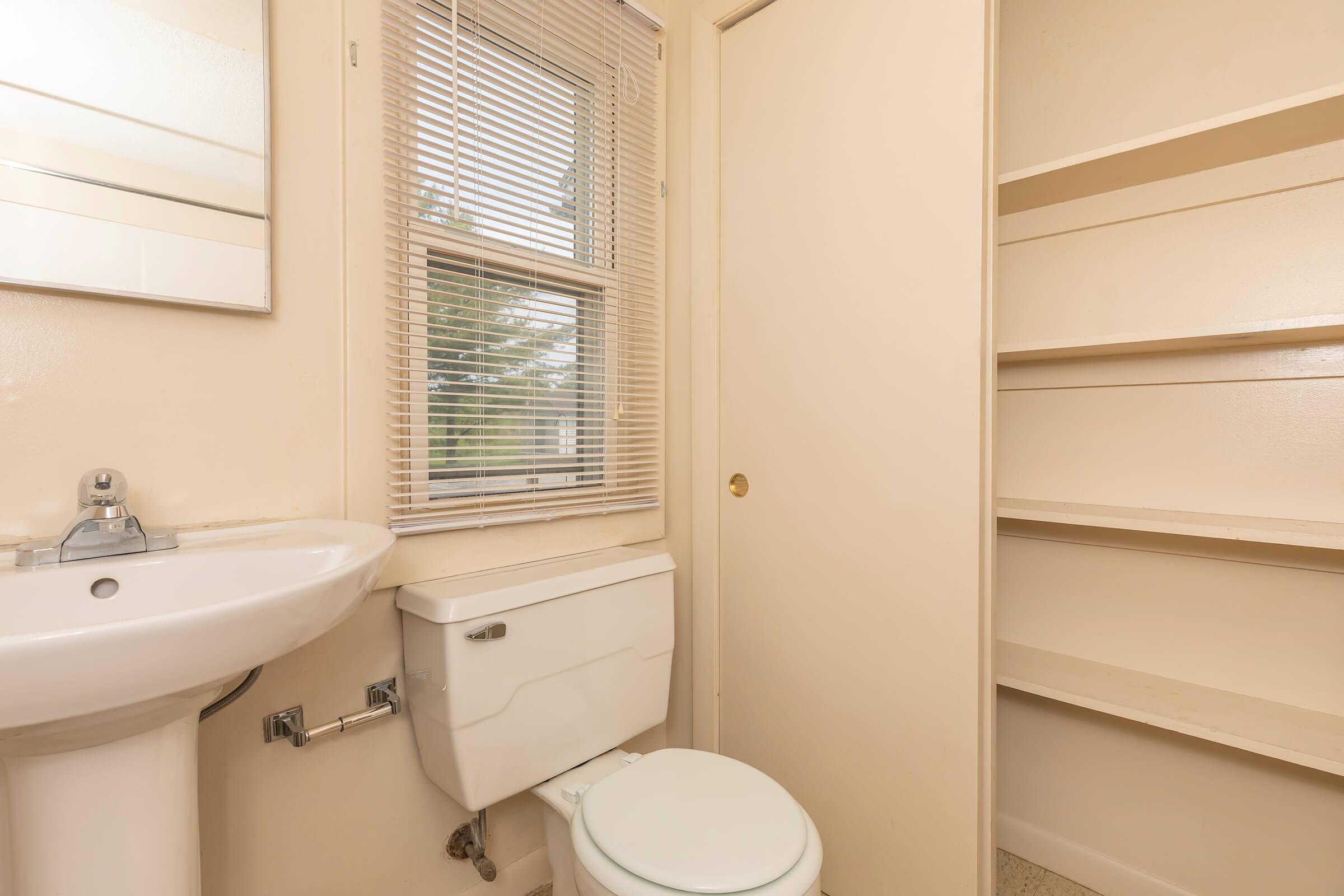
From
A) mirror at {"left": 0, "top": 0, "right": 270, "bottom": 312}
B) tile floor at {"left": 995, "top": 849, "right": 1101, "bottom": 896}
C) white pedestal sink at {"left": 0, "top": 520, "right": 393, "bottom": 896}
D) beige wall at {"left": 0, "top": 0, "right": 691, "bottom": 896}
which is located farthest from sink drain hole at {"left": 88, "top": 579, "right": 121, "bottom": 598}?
tile floor at {"left": 995, "top": 849, "right": 1101, "bottom": 896}

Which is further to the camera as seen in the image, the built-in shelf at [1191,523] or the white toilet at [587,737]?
the built-in shelf at [1191,523]

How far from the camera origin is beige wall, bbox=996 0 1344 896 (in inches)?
45.8

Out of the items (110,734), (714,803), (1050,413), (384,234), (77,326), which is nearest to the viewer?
(110,734)

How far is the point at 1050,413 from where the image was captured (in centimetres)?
146

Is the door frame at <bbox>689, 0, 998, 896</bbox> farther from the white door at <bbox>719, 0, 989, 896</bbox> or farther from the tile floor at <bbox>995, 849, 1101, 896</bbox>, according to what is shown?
A: the tile floor at <bbox>995, 849, 1101, 896</bbox>

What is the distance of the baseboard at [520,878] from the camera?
1.26 meters

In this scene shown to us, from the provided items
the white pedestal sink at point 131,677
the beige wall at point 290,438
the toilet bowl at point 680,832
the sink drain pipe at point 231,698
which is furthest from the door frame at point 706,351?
the sink drain pipe at point 231,698

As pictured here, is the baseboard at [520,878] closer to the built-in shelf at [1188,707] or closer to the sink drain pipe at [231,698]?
the sink drain pipe at [231,698]

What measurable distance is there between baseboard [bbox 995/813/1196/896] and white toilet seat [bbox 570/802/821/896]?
0.92 meters

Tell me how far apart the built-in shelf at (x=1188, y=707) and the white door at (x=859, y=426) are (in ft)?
0.99

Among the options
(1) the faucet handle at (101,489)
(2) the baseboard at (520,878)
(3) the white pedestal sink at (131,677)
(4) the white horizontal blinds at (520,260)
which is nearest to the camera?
(3) the white pedestal sink at (131,677)

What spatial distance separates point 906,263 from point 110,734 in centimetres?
136

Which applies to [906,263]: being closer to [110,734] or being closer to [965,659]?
[965,659]

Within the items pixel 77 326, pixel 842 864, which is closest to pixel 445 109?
pixel 77 326
